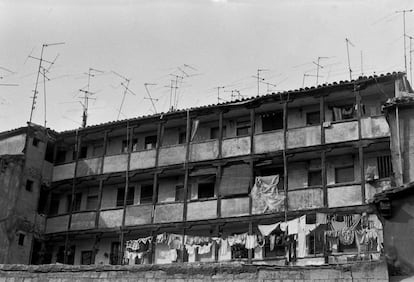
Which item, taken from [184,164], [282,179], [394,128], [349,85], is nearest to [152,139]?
[184,164]

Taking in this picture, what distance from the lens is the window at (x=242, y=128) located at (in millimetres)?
36859

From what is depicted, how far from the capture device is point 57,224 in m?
39.0

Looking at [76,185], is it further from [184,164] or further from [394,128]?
[394,128]

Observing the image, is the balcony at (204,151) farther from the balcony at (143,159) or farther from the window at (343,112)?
the window at (343,112)

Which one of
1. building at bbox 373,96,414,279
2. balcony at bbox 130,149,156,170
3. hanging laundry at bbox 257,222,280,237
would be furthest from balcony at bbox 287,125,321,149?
building at bbox 373,96,414,279

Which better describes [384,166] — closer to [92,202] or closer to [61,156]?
[92,202]

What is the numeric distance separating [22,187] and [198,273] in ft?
73.1

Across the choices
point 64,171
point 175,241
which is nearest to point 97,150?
point 64,171

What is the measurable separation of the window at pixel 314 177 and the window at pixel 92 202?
13490 mm

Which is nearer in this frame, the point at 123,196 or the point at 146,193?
the point at 146,193

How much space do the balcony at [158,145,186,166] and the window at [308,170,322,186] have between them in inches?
287

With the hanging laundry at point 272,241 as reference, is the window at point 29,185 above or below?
above

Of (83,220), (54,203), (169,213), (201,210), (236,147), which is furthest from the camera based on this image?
(54,203)

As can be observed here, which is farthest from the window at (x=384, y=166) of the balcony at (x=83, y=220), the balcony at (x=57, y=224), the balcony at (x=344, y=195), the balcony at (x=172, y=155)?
the balcony at (x=57, y=224)
